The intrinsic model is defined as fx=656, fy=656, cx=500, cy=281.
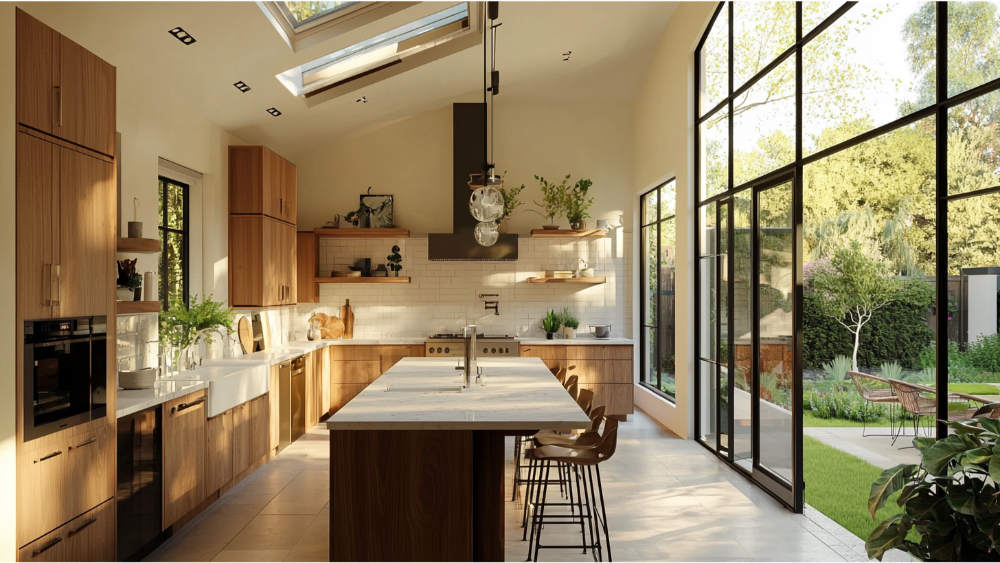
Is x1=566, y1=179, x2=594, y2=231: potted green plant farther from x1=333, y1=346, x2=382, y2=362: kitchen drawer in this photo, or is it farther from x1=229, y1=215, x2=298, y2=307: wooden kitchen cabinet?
x1=229, y1=215, x2=298, y2=307: wooden kitchen cabinet

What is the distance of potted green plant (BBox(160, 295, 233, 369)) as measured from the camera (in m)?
4.85

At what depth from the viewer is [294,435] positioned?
6875mm

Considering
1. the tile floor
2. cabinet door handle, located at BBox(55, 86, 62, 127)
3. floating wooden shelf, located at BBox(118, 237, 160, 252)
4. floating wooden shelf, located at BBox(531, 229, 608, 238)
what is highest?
cabinet door handle, located at BBox(55, 86, 62, 127)

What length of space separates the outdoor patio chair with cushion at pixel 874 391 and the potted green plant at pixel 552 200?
3866 millimetres

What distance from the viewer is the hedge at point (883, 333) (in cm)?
407

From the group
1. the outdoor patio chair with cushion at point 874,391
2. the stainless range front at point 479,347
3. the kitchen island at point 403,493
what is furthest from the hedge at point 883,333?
the stainless range front at point 479,347

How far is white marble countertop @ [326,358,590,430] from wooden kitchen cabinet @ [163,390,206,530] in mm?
1150

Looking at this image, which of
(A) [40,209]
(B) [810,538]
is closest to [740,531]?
(B) [810,538]

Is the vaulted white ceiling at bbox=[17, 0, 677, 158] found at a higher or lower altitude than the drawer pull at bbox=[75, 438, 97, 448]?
higher

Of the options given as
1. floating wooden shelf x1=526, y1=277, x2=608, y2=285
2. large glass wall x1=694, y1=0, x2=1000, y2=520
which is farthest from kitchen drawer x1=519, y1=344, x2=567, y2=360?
large glass wall x1=694, y1=0, x2=1000, y2=520

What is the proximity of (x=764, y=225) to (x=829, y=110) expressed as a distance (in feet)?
3.55

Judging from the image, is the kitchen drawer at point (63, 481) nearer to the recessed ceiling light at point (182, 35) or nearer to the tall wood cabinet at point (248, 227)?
the recessed ceiling light at point (182, 35)

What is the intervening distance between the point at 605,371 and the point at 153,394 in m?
5.30

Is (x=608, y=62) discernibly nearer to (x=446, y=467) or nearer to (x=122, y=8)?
(x=122, y=8)
